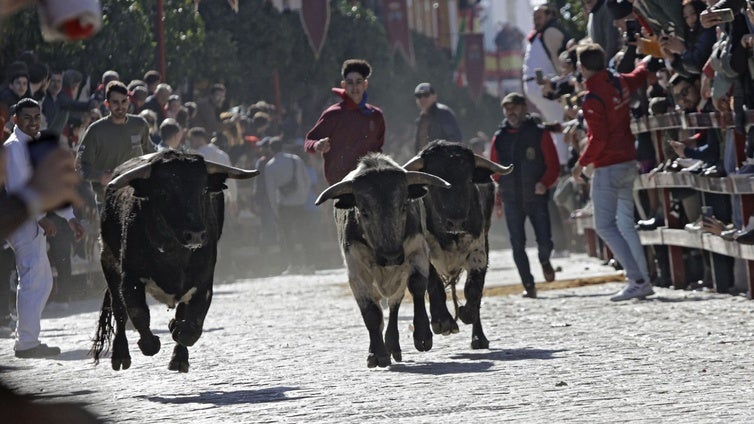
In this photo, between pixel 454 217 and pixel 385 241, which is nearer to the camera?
pixel 385 241

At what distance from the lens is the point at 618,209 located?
17172 mm

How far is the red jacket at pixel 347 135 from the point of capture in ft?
47.1

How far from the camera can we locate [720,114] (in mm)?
15438

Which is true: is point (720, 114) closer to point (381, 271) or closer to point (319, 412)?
point (381, 271)

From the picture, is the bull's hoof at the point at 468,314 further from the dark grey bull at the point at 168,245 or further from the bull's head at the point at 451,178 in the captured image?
the dark grey bull at the point at 168,245

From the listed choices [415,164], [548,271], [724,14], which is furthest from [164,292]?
[548,271]

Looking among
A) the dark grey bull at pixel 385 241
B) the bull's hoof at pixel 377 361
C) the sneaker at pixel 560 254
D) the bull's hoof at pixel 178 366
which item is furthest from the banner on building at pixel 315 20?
the bull's hoof at pixel 377 361

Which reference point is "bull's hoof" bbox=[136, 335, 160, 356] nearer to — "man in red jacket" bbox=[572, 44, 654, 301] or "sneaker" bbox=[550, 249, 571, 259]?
"man in red jacket" bbox=[572, 44, 654, 301]

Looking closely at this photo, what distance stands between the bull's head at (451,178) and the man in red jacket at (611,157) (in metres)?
3.02

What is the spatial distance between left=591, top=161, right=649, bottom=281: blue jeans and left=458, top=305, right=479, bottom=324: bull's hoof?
3977mm

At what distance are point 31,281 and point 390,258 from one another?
3.40m

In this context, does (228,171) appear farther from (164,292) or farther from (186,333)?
(186,333)

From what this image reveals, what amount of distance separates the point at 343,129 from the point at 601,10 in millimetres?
6420

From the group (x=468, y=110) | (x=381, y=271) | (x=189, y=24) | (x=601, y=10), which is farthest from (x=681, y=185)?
(x=468, y=110)
